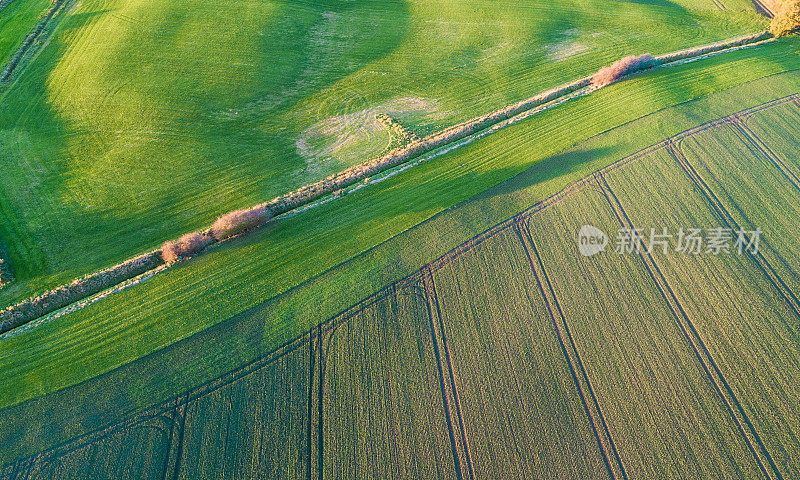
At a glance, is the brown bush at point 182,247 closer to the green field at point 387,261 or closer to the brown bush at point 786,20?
the green field at point 387,261

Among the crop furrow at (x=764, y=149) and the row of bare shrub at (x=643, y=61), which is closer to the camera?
the crop furrow at (x=764, y=149)

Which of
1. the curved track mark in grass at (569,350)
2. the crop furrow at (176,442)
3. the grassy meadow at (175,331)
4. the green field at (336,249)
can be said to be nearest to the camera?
the crop furrow at (176,442)

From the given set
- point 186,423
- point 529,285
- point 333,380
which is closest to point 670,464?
point 529,285

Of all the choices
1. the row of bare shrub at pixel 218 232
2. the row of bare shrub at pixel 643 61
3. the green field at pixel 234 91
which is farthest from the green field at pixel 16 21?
the row of bare shrub at pixel 643 61

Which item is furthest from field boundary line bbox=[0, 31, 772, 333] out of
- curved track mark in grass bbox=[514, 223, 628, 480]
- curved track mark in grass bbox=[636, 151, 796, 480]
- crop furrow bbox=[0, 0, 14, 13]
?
crop furrow bbox=[0, 0, 14, 13]

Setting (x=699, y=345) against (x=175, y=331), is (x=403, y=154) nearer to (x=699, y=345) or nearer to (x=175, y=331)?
(x=175, y=331)

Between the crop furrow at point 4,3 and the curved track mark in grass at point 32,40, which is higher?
the crop furrow at point 4,3

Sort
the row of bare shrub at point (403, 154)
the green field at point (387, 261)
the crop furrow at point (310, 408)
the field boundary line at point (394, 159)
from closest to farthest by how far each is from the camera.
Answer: the crop furrow at point (310, 408)
the green field at point (387, 261)
the field boundary line at point (394, 159)
the row of bare shrub at point (403, 154)

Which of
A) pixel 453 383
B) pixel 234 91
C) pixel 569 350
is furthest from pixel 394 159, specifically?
pixel 569 350
